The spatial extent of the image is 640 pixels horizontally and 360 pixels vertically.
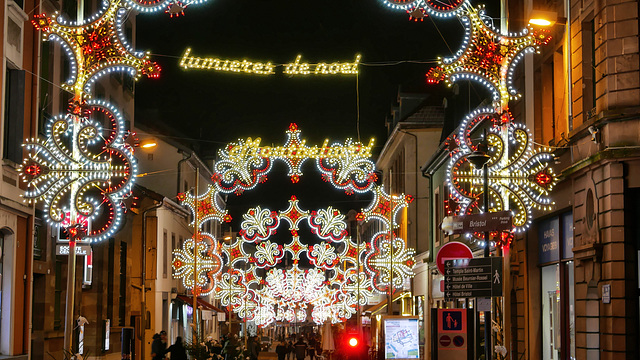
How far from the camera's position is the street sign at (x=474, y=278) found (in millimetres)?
14898

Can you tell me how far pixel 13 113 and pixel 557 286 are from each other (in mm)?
12137

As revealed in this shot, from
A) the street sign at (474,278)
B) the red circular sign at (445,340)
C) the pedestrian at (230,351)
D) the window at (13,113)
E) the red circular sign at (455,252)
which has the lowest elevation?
the pedestrian at (230,351)

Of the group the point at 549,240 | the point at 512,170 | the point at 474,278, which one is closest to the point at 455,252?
the point at 474,278

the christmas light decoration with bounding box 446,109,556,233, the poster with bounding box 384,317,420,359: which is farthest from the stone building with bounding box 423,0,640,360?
the poster with bounding box 384,317,420,359

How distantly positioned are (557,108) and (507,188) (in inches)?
160

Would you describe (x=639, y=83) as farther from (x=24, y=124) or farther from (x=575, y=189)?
(x=24, y=124)

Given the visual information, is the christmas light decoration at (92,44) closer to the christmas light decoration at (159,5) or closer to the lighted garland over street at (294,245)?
the christmas light decoration at (159,5)

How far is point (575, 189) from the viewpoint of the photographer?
60.3 feet

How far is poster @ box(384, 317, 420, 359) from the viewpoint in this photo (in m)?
24.3

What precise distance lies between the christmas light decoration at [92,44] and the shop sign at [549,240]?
9.26 meters

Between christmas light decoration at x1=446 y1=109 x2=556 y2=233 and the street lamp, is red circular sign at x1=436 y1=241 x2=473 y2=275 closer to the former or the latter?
christmas light decoration at x1=446 y1=109 x2=556 y2=233

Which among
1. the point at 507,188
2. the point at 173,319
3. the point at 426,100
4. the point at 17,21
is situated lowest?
the point at 173,319

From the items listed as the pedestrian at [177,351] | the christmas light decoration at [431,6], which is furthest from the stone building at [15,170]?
the christmas light decoration at [431,6]

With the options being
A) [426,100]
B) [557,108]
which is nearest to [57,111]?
[557,108]
